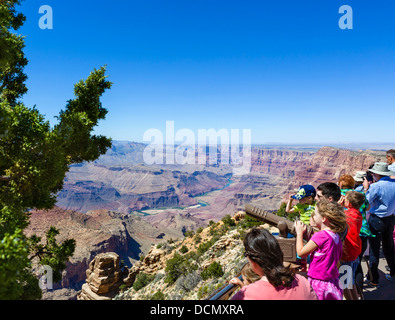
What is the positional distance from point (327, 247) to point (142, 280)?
977 inches

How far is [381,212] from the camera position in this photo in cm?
514

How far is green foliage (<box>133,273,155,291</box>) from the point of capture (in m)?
23.0

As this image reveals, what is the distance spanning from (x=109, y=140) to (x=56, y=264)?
541 centimetres

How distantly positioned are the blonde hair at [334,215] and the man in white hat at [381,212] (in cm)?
282

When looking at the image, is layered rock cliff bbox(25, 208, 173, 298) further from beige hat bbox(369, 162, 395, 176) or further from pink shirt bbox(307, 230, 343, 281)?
beige hat bbox(369, 162, 395, 176)

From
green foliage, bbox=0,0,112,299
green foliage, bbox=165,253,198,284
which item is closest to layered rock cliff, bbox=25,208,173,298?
green foliage, bbox=165,253,198,284

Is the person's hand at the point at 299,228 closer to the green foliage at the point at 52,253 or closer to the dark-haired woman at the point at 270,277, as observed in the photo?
the dark-haired woman at the point at 270,277

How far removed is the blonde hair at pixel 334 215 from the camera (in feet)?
10.4

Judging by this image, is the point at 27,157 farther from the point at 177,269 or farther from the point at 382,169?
the point at 177,269

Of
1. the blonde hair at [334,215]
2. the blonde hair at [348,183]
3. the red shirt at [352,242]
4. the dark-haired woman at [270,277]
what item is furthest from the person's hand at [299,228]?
the blonde hair at [348,183]

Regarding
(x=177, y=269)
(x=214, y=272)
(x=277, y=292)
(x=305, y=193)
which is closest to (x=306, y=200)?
(x=305, y=193)
